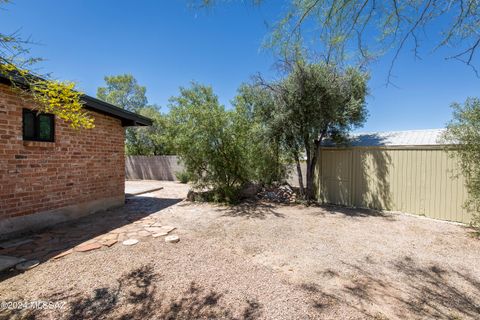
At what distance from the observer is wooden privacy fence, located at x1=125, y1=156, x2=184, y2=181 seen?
49.4ft

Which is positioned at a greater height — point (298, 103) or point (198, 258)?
point (298, 103)

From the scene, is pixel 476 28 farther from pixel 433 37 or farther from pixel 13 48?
pixel 13 48

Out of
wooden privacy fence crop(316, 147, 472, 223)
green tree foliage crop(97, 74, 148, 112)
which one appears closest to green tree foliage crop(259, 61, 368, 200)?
wooden privacy fence crop(316, 147, 472, 223)

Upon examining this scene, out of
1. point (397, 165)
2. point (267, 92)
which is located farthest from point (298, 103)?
point (397, 165)

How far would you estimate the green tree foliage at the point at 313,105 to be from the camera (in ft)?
21.5

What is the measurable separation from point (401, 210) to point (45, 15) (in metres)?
8.55

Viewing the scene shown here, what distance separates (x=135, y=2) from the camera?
419 centimetres

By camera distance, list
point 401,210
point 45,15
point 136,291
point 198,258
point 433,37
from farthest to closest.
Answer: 1. point 401,210
2. point 198,258
3. point 45,15
4. point 136,291
5. point 433,37

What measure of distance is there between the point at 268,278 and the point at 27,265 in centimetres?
328

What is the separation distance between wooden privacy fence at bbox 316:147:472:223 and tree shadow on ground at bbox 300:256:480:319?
3.31 m

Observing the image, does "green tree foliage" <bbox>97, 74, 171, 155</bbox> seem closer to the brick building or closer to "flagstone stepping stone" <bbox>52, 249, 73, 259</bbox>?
the brick building

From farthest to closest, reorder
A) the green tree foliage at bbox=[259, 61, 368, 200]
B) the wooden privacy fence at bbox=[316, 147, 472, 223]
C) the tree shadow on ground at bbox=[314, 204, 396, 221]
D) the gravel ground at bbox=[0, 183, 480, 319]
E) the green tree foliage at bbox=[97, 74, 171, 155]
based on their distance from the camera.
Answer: the green tree foliage at bbox=[97, 74, 171, 155]
the green tree foliage at bbox=[259, 61, 368, 200]
the tree shadow on ground at bbox=[314, 204, 396, 221]
the wooden privacy fence at bbox=[316, 147, 472, 223]
the gravel ground at bbox=[0, 183, 480, 319]

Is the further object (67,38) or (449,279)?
(67,38)

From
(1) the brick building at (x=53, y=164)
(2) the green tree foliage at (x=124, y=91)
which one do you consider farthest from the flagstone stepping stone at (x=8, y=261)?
(2) the green tree foliage at (x=124, y=91)
